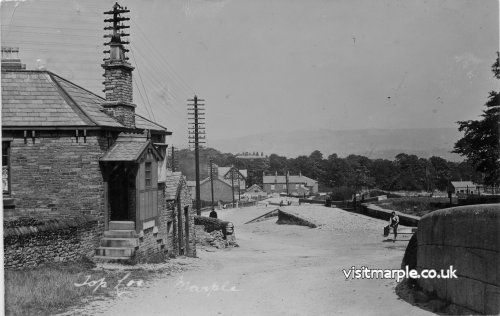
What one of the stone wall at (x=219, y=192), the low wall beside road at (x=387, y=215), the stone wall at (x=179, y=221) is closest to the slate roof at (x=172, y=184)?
the stone wall at (x=179, y=221)

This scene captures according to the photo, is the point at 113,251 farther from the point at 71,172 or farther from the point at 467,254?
the point at 467,254

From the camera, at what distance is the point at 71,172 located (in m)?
15.2

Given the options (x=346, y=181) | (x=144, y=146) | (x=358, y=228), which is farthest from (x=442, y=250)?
(x=346, y=181)

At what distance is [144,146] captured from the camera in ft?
52.6

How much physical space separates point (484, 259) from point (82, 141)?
39.7 ft

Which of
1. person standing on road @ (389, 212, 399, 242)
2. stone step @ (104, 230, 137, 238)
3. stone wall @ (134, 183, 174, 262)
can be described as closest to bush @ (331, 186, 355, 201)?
person standing on road @ (389, 212, 399, 242)

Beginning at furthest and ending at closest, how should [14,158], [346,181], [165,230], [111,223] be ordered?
[346,181]
[165,230]
[111,223]
[14,158]

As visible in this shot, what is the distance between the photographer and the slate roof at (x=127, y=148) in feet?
50.8

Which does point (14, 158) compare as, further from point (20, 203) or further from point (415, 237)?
point (415, 237)

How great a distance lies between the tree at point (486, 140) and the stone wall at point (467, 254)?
2399 centimetres

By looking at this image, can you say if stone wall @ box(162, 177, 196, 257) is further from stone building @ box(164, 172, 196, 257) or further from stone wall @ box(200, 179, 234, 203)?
stone wall @ box(200, 179, 234, 203)

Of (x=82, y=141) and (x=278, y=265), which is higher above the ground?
(x=82, y=141)

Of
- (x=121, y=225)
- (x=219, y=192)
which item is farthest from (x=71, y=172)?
(x=219, y=192)
